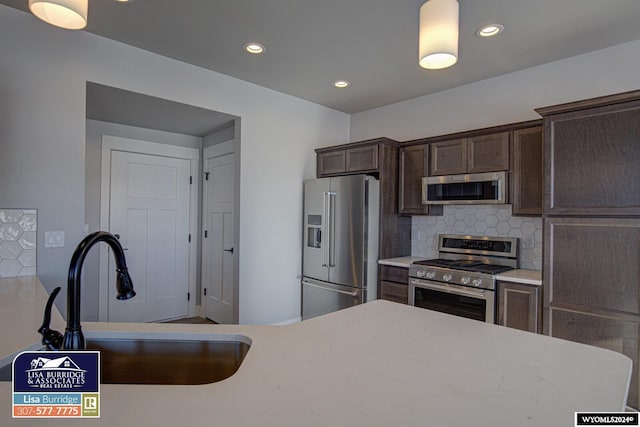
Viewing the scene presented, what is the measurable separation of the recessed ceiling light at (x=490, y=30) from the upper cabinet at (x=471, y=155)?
0.85 metres

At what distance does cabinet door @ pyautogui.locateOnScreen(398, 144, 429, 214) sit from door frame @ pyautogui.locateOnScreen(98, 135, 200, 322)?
262cm

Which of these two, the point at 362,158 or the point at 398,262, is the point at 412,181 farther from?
the point at 398,262

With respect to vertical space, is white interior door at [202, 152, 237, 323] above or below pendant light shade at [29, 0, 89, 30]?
below

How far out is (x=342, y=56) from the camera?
294 cm

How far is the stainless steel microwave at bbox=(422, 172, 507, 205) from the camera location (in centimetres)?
301

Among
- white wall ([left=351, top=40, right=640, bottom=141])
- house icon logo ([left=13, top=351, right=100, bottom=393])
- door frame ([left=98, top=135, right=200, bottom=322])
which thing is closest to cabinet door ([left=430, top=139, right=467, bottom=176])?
white wall ([left=351, top=40, right=640, bottom=141])

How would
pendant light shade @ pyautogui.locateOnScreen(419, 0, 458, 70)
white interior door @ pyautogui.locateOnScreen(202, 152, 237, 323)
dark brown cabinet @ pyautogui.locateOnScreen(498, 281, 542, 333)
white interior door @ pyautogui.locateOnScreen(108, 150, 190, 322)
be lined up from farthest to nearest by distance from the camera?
white interior door @ pyautogui.locateOnScreen(202, 152, 237, 323), white interior door @ pyautogui.locateOnScreen(108, 150, 190, 322), dark brown cabinet @ pyautogui.locateOnScreen(498, 281, 542, 333), pendant light shade @ pyautogui.locateOnScreen(419, 0, 458, 70)

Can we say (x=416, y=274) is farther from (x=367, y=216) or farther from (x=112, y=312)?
(x=112, y=312)

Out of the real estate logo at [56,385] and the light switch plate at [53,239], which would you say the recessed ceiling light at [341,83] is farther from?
the real estate logo at [56,385]

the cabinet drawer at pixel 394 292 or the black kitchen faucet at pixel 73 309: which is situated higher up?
the black kitchen faucet at pixel 73 309

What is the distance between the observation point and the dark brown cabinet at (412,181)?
3588 mm

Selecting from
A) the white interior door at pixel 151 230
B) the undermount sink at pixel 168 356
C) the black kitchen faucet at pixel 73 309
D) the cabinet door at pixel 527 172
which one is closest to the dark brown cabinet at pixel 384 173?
the cabinet door at pixel 527 172

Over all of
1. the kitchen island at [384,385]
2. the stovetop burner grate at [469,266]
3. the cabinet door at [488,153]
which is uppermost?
the cabinet door at [488,153]

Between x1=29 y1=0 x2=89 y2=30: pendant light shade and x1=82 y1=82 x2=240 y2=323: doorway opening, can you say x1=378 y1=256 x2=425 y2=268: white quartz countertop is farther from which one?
x1=29 y1=0 x2=89 y2=30: pendant light shade
